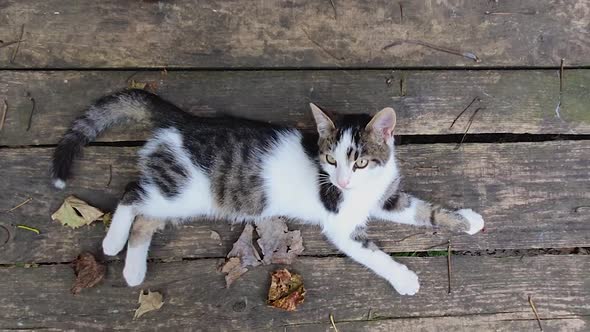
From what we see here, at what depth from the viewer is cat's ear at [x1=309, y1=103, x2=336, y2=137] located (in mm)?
2287

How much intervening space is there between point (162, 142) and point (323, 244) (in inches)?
38.6

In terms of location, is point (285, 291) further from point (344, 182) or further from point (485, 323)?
point (485, 323)

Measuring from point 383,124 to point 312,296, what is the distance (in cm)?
99

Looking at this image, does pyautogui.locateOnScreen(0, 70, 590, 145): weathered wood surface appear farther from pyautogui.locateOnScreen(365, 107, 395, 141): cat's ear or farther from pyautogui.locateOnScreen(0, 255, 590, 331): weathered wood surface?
pyautogui.locateOnScreen(0, 255, 590, 331): weathered wood surface

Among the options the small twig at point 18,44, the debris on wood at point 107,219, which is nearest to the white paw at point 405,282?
the debris on wood at point 107,219

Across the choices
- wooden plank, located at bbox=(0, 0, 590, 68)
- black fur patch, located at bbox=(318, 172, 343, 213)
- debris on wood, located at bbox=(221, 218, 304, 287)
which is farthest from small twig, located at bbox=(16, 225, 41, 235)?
black fur patch, located at bbox=(318, 172, 343, 213)

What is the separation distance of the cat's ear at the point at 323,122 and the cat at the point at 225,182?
77mm

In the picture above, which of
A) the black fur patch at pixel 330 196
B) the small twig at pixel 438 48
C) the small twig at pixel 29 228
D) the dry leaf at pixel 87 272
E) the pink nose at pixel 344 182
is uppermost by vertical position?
the small twig at pixel 438 48

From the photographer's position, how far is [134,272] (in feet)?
8.34

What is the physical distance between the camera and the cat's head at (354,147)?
2.29 m

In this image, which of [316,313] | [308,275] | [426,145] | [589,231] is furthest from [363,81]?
[589,231]

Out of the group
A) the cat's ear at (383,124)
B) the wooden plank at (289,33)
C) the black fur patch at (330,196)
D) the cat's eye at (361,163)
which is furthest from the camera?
the wooden plank at (289,33)

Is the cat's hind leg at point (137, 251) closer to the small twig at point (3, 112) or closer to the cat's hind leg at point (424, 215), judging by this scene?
the small twig at point (3, 112)

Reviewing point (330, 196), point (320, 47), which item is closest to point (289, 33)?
point (320, 47)
